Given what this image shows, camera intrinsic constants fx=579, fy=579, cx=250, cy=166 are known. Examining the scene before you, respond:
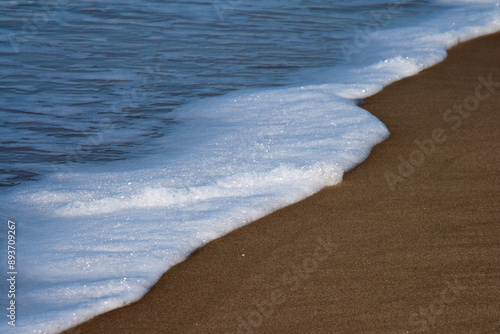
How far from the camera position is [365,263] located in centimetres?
251

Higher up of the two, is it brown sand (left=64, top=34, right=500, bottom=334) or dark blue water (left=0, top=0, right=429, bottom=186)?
dark blue water (left=0, top=0, right=429, bottom=186)

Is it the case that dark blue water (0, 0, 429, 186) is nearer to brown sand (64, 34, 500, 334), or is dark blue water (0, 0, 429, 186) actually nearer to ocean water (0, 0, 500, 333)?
ocean water (0, 0, 500, 333)

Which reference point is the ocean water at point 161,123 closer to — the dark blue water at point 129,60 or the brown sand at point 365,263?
the dark blue water at point 129,60

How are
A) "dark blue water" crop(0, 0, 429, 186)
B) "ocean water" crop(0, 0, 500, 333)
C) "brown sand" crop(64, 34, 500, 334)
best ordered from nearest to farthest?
"brown sand" crop(64, 34, 500, 334)
"ocean water" crop(0, 0, 500, 333)
"dark blue water" crop(0, 0, 429, 186)

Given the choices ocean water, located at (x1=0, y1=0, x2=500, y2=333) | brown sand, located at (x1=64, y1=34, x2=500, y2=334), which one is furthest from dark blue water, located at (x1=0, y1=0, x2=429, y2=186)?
brown sand, located at (x1=64, y1=34, x2=500, y2=334)

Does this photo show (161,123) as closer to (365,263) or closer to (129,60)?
(129,60)

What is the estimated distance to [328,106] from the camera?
434 cm

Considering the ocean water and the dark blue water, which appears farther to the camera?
the dark blue water

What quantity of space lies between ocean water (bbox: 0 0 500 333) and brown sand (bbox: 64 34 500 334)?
16cm

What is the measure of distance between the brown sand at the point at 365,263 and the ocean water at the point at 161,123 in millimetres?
159

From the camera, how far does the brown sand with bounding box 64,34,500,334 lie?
2184mm

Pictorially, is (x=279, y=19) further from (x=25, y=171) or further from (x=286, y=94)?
(x=25, y=171)

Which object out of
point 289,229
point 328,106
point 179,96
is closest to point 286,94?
point 328,106

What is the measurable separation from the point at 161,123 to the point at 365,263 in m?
2.16
